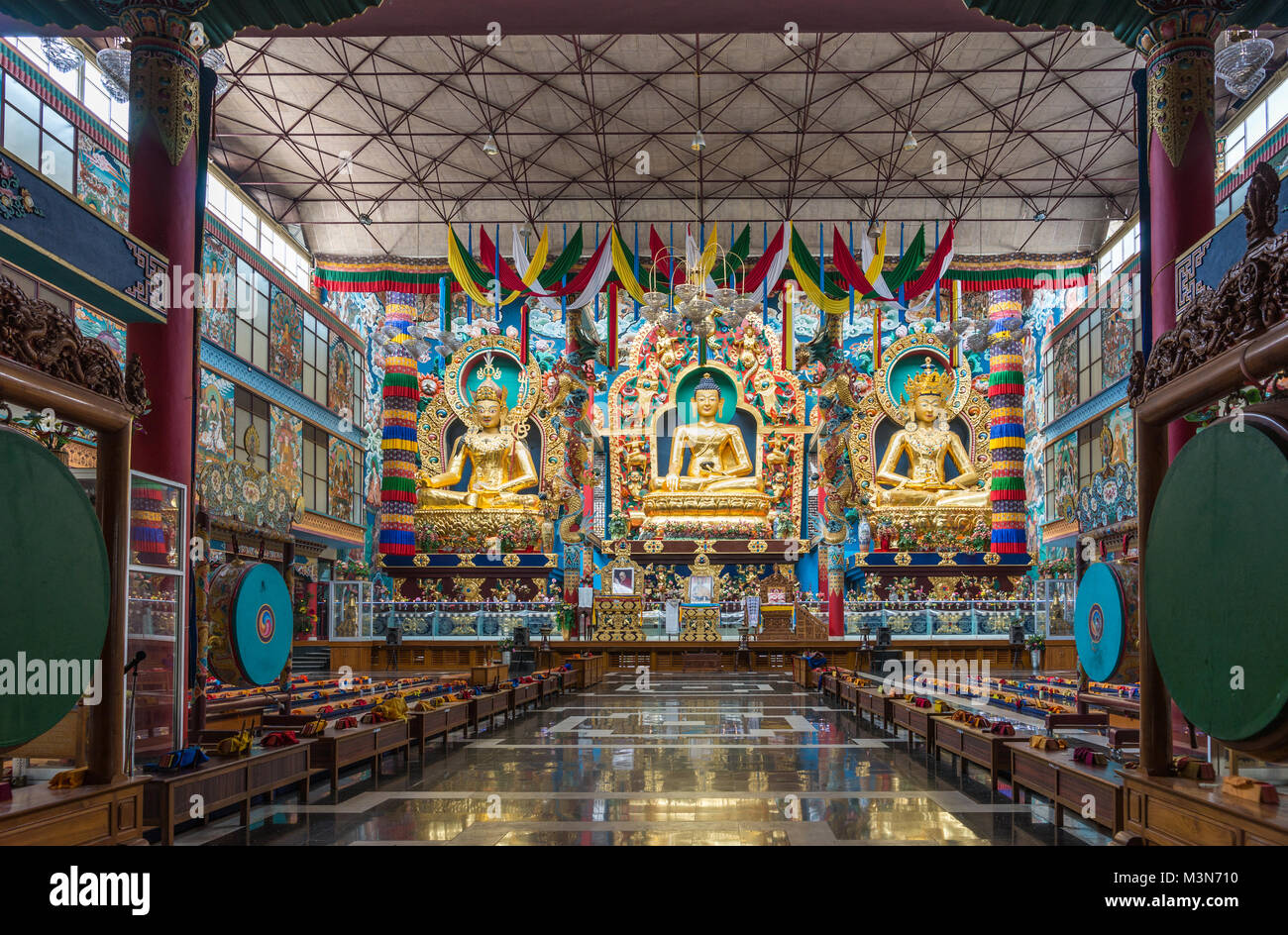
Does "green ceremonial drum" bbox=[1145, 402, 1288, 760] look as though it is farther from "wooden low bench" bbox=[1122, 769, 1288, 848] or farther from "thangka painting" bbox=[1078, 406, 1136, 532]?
"thangka painting" bbox=[1078, 406, 1136, 532]

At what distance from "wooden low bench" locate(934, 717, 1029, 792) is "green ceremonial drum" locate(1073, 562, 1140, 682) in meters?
0.87

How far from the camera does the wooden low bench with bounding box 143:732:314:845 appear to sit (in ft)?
17.0

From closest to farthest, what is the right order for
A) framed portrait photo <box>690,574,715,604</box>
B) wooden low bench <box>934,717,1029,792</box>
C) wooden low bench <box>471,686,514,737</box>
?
wooden low bench <box>934,717,1029,792</box> < wooden low bench <box>471,686,514,737</box> < framed portrait photo <box>690,574,715,604</box>

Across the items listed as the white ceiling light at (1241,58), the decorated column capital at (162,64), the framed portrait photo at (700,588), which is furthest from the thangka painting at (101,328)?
the white ceiling light at (1241,58)

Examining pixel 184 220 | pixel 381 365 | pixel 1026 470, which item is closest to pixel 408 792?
pixel 184 220

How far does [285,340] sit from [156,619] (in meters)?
18.1

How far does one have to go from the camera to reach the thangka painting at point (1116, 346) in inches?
868

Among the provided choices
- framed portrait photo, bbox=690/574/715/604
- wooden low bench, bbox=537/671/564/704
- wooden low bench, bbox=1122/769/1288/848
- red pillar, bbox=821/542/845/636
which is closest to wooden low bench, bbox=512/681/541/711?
wooden low bench, bbox=537/671/564/704

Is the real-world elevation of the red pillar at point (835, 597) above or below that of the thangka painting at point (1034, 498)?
below

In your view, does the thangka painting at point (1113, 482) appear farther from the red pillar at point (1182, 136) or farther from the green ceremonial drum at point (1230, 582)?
the green ceremonial drum at point (1230, 582)

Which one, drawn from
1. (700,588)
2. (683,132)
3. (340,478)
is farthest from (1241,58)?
(340,478)

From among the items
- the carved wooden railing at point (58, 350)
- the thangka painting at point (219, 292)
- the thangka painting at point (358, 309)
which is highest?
the thangka painting at point (358, 309)

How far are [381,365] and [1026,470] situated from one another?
1938cm

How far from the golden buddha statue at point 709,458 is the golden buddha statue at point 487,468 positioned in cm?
399
